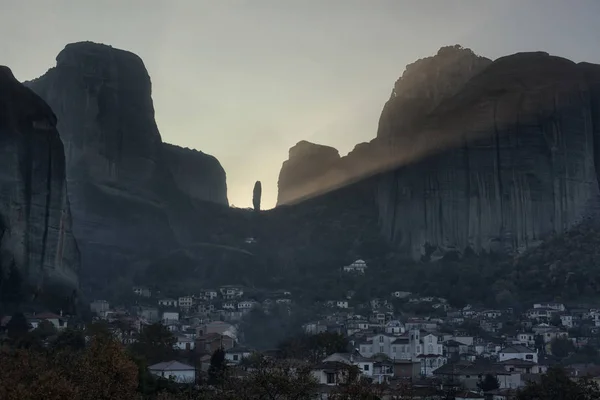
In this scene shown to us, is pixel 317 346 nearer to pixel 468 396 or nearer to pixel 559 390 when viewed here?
pixel 468 396

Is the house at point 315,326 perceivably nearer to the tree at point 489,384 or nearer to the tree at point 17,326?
the tree at point 17,326

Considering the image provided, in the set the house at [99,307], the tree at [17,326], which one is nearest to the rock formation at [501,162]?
the house at [99,307]

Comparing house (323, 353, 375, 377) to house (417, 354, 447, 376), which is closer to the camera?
house (323, 353, 375, 377)

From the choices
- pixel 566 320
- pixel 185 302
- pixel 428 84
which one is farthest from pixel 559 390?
pixel 428 84

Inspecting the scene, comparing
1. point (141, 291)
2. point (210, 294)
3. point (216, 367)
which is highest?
point (141, 291)

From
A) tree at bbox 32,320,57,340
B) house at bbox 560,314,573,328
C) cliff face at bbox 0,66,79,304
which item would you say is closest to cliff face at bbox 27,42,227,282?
cliff face at bbox 0,66,79,304

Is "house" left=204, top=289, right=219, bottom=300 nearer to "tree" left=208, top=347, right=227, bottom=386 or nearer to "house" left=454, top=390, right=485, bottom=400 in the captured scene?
"tree" left=208, top=347, right=227, bottom=386
